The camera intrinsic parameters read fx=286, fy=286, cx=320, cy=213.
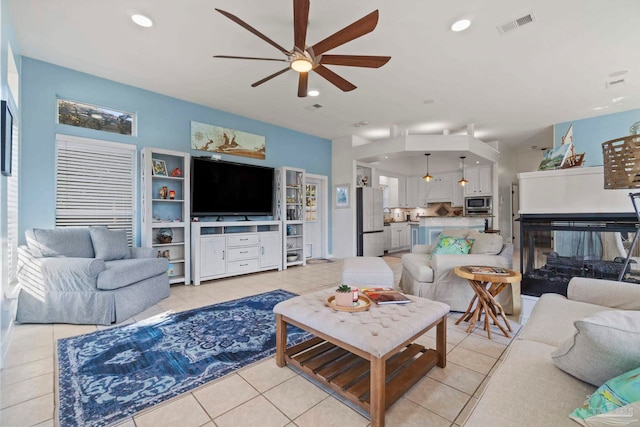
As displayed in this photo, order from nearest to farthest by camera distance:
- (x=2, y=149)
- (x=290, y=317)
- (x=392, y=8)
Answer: (x=290, y=317)
(x=2, y=149)
(x=392, y=8)

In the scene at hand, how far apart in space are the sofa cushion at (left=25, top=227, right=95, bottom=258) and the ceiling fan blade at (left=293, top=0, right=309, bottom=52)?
318cm

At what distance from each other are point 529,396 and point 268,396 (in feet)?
4.43

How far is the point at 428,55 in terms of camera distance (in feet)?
10.8

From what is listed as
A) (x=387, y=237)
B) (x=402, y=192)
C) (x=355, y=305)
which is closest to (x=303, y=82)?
(x=355, y=305)

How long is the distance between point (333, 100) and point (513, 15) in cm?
253

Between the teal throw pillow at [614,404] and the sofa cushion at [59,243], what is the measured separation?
417 cm

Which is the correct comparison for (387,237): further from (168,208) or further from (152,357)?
(152,357)

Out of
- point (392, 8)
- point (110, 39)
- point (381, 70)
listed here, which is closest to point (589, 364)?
point (392, 8)

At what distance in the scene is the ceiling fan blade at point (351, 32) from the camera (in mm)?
2070

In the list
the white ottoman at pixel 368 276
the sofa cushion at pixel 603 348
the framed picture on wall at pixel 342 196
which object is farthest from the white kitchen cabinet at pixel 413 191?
the sofa cushion at pixel 603 348

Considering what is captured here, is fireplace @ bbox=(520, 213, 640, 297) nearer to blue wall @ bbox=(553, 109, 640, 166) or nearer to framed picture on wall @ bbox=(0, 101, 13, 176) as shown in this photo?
blue wall @ bbox=(553, 109, 640, 166)

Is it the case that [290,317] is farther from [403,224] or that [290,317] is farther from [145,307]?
[403,224]

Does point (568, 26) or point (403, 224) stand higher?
point (568, 26)

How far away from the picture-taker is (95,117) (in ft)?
12.7
